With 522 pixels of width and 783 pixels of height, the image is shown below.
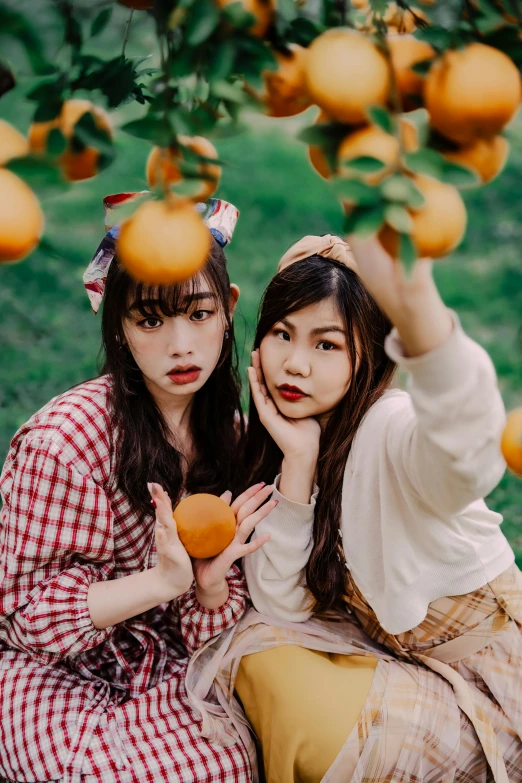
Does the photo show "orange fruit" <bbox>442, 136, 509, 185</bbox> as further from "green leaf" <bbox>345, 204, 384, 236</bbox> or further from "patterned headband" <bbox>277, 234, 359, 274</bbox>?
"patterned headband" <bbox>277, 234, 359, 274</bbox>

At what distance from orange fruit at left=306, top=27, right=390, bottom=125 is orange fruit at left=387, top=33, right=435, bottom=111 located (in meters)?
0.03

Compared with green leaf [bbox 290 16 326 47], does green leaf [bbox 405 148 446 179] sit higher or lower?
lower

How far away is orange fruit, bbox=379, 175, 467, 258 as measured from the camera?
2.04 ft

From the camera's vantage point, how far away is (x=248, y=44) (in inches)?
25.3

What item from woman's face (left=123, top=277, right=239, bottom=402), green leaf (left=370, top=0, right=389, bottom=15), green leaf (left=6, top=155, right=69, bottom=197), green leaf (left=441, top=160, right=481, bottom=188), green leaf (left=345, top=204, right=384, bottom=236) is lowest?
woman's face (left=123, top=277, right=239, bottom=402)

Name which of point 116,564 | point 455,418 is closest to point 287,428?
point 116,564

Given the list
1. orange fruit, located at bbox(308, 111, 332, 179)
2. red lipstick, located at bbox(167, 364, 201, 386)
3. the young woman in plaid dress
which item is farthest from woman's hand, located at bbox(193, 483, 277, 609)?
orange fruit, located at bbox(308, 111, 332, 179)

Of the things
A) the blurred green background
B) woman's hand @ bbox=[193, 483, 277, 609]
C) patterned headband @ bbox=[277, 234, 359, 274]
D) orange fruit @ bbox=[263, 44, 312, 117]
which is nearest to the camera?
orange fruit @ bbox=[263, 44, 312, 117]

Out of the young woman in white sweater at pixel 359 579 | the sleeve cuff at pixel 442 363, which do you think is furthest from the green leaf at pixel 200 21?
the young woman in white sweater at pixel 359 579

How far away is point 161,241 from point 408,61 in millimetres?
258

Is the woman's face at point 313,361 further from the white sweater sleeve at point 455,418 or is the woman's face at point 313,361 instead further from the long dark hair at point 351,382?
the white sweater sleeve at point 455,418

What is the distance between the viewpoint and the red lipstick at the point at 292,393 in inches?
61.5

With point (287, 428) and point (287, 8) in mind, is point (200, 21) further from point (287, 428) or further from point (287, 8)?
point (287, 428)

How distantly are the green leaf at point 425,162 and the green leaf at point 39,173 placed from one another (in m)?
0.27
